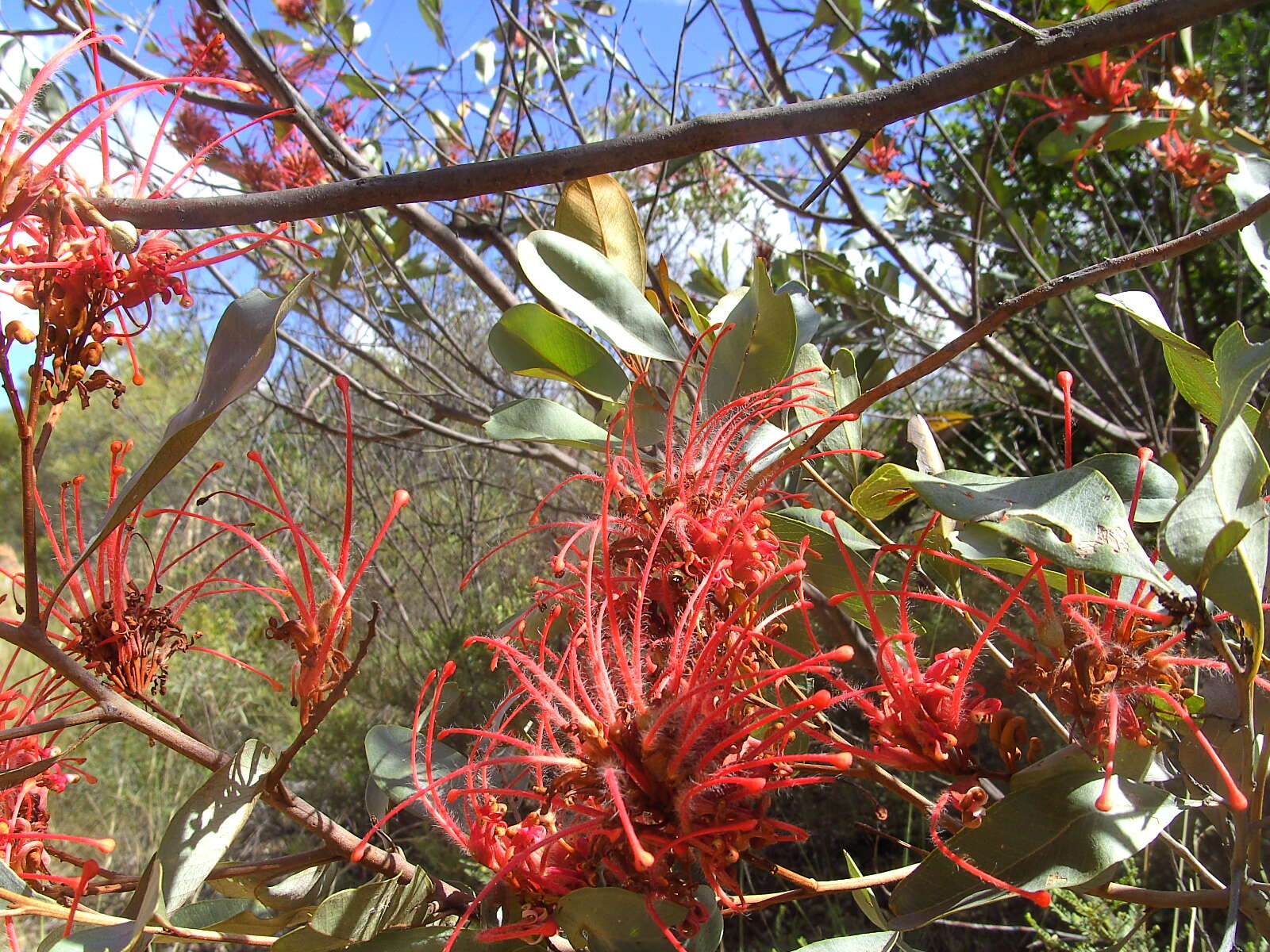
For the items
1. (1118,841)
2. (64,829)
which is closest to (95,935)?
(1118,841)

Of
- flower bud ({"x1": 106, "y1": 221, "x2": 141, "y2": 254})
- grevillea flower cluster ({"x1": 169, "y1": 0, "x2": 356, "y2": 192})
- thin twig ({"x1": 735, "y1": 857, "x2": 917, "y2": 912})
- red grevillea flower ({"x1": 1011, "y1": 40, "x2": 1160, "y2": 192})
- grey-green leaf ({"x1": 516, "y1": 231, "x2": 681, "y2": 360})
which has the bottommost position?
thin twig ({"x1": 735, "y1": 857, "x2": 917, "y2": 912})

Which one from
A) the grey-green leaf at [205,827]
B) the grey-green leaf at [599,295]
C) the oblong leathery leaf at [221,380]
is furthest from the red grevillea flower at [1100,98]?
the grey-green leaf at [205,827]

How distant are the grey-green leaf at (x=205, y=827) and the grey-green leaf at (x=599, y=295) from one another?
1.32 ft

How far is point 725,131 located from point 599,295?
0.78 feet

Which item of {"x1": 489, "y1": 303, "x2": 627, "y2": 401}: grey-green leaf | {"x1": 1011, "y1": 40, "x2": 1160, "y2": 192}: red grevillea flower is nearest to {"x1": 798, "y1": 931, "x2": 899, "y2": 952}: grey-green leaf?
{"x1": 489, "y1": 303, "x2": 627, "y2": 401}: grey-green leaf

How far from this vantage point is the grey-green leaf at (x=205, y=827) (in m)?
0.51

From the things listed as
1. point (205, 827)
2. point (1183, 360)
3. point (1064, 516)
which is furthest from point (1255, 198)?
point (205, 827)

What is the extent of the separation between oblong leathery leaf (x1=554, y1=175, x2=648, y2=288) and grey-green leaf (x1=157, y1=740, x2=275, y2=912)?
0.51 metres

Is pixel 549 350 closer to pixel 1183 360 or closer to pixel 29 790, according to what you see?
pixel 1183 360

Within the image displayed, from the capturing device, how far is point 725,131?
1.70 feet

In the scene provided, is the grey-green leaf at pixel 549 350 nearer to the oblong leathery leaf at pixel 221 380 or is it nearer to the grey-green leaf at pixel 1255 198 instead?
the oblong leathery leaf at pixel 221 380

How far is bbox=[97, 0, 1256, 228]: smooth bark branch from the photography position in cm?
50

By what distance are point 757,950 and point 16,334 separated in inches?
119

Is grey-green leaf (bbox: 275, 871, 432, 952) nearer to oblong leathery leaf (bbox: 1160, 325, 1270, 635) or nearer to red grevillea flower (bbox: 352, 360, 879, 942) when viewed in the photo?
red grevillea flower (bbox: 352, 360, 879, 942)
